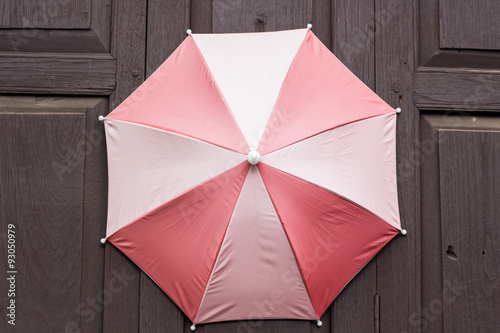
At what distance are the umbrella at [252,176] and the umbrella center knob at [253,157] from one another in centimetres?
2

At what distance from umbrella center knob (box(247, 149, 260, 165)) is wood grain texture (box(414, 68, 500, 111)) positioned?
0.75 metres

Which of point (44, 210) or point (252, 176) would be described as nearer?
point (252, 176)

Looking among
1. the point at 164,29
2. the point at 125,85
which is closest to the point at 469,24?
the point at 164,29

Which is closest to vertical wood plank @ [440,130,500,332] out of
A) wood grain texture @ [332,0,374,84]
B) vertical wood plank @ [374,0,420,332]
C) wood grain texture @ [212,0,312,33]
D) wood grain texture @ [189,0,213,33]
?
vertical wood plank @ [374,0,420,332]

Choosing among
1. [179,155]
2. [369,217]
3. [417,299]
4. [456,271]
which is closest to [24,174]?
[179,155]

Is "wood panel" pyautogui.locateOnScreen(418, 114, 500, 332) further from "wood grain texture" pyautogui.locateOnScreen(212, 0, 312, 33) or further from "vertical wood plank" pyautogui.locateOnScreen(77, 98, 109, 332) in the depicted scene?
"vertical wood plank" pyautogui.locateOnScreen(77, 98, 109, 332)

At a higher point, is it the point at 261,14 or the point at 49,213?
the point at 261,14

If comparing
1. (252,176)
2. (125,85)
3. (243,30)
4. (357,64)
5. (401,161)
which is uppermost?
(243,30)

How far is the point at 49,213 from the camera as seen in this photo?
161 cm

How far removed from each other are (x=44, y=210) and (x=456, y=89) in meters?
1.58

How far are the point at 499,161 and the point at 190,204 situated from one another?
117cm

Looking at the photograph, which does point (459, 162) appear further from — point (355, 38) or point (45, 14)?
point (45, 14)

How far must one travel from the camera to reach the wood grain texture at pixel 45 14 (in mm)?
1648

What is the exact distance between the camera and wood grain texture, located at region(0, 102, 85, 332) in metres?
1.59
